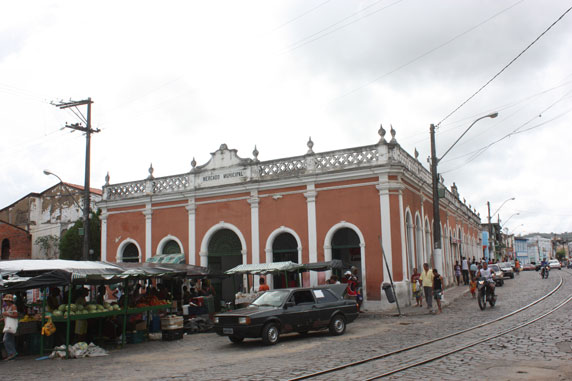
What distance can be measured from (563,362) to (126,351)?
10027 millimetres

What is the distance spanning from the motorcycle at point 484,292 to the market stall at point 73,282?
11023 millimetres

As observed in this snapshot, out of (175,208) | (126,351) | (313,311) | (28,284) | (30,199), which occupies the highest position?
(30,199)

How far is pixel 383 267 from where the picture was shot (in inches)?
787

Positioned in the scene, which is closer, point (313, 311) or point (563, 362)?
point (563, 362)

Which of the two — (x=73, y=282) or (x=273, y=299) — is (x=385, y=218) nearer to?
(x=273, y=299)

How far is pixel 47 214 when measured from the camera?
4375 cm

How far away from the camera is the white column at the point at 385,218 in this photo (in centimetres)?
1994

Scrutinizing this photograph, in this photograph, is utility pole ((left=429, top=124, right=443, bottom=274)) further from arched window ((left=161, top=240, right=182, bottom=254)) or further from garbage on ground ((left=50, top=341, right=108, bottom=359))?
garbage on ground ((left=50, top=341, right=108, bottom=359))

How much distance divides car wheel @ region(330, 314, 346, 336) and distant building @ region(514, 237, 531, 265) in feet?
404

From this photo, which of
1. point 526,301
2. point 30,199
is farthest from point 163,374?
point 30,199

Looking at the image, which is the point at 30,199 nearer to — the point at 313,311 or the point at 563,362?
the point at 313,311

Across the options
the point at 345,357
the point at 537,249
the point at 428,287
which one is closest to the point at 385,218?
the point at 428,287

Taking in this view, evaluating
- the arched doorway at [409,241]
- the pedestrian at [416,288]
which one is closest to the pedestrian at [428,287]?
the pedestrian at [416,288]

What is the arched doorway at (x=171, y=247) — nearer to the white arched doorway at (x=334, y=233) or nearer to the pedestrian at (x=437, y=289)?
the white arched doorway at (x=334, y=233)
